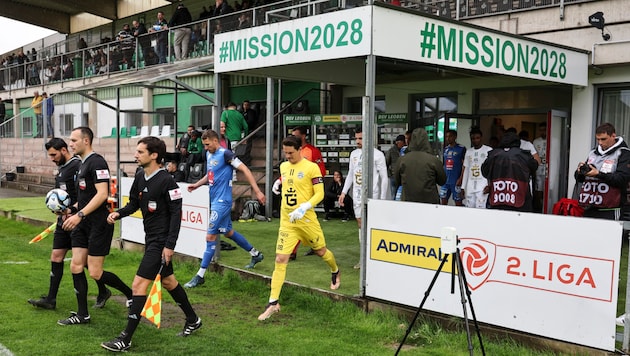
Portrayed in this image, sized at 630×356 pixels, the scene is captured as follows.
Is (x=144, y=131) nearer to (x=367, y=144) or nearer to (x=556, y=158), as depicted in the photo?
(x=556, y=158)

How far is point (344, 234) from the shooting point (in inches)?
443

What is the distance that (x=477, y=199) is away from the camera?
10297 millimetres

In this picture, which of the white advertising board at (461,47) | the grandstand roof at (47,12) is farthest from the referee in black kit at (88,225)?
the grandstand roof at (47,12)

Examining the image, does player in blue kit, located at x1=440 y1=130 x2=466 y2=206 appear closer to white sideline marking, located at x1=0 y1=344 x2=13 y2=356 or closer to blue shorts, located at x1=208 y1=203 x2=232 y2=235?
blue shorts, located at x1=208 y1=203 x2=232 y2=235

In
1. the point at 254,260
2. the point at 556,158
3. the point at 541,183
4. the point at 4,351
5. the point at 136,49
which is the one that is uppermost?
the point at 136,49

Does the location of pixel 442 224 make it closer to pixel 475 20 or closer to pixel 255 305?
pixel 255 305

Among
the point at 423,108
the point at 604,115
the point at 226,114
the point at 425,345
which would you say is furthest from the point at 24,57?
the point at 425,345

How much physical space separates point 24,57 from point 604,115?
100 ft

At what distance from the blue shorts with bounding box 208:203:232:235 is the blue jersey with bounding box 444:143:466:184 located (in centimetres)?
511

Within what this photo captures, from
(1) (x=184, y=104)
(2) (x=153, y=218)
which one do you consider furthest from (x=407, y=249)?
(1) (x=184, y=104)

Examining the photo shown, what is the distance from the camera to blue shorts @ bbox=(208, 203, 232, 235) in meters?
7.88

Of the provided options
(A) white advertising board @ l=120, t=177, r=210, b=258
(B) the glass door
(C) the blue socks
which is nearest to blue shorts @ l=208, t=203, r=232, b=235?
(C) the blue socks

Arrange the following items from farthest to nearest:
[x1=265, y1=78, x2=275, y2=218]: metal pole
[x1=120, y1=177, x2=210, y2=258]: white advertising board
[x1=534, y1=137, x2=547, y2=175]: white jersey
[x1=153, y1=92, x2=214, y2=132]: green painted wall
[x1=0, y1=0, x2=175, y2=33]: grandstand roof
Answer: [x1=0, y1=0, x2=175, y2=33]: grandstand roof, [x1=153, y1=92, x2=214, y2=132]: green painted wall, [x1=265, y1=78, x2=275, y2=218]: metal pole, [x1=534, y1=137, x2=547, y2=175]: white jersey, [x1=120, y1=177, x2=210, y2=258]: white advertising board

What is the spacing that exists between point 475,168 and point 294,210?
4801 mm
